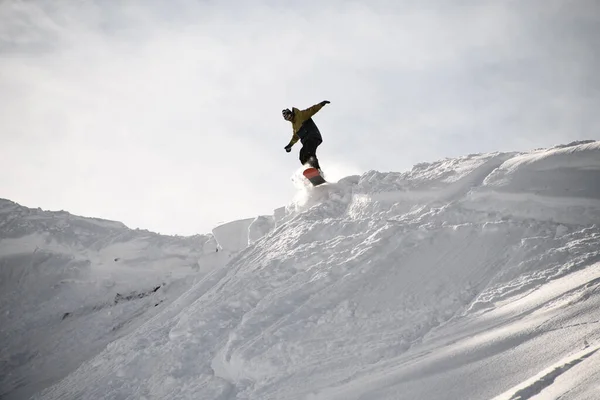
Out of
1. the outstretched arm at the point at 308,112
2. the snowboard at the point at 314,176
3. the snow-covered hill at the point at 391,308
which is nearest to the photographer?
the snow-covered hill at the point at 391,308

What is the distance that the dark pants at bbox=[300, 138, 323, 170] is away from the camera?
8.84 meters

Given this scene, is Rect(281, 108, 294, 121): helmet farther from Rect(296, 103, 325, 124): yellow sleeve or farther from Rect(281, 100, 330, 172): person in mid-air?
Rect(296, 103, 325, 124): yellow sleeve

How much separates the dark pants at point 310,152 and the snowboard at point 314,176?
15.2 inches

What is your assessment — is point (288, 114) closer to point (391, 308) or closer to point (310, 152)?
point (310, 152)

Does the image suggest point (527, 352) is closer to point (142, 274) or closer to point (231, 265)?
point (231, 265)

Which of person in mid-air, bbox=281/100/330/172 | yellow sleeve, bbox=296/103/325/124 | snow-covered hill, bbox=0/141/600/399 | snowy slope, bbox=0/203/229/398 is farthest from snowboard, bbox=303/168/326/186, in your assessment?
snowy slope, bbox=0/203/229/398

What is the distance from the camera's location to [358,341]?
170 inches

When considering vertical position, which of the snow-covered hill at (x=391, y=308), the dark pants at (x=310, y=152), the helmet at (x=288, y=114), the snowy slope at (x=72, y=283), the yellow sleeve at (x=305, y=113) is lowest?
the snow-covered hill at (x=391, y=308)

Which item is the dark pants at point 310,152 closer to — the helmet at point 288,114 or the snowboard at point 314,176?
the snowboard at point 314,176

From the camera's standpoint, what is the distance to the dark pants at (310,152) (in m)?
8.84

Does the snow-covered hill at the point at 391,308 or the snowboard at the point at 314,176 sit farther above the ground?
the snowboard at the point at 314,176

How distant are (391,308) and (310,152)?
4744 mm

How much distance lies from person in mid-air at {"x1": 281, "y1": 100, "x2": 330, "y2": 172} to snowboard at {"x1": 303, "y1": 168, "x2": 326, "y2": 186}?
1.15 ft

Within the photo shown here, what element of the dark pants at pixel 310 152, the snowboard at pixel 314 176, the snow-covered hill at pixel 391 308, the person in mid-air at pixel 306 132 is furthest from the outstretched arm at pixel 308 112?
the snow-covered hill at pixel 391 308
